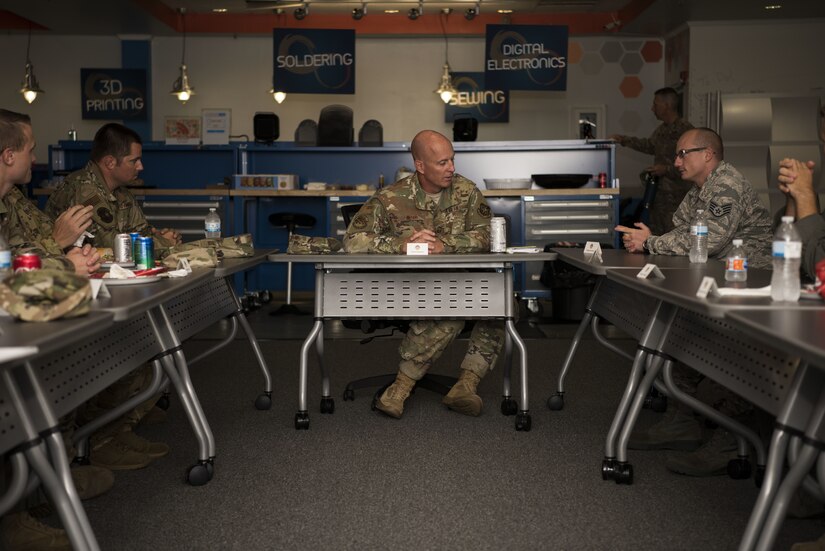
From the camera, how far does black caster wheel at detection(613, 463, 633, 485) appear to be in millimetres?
2967

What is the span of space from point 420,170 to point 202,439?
1766mm

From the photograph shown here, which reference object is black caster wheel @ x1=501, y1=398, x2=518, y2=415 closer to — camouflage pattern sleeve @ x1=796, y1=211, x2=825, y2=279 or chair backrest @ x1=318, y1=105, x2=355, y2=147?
Result: camouflage pattern sleeve @ x1=796, y1=211, x2=825, y2=279

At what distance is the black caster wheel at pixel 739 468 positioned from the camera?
3.03 m

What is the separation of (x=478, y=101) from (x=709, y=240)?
862 cm

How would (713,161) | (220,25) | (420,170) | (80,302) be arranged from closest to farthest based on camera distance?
1. (80,302)
2. (713,161)
3. (420,170)
4. (220,25)

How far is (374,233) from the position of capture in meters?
4.02

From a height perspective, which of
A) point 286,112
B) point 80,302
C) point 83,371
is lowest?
point 83,371

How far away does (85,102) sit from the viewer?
11.9 metres

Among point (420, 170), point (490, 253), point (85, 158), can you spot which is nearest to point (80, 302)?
point (490, 253)

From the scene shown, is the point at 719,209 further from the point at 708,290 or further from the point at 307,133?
the point at 307,133

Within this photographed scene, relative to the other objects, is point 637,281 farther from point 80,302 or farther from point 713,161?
point 80,302

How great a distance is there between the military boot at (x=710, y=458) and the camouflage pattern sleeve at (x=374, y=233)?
57.2 inches

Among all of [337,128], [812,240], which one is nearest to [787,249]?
[812,240]

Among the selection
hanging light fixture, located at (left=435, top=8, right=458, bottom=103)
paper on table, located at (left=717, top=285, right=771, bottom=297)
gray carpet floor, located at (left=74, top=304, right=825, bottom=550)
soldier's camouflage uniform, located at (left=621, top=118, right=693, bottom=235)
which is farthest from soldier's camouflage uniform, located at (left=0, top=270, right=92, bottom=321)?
hanging light fixture, located at (left=435, top=8, right=458, bottom=103)
